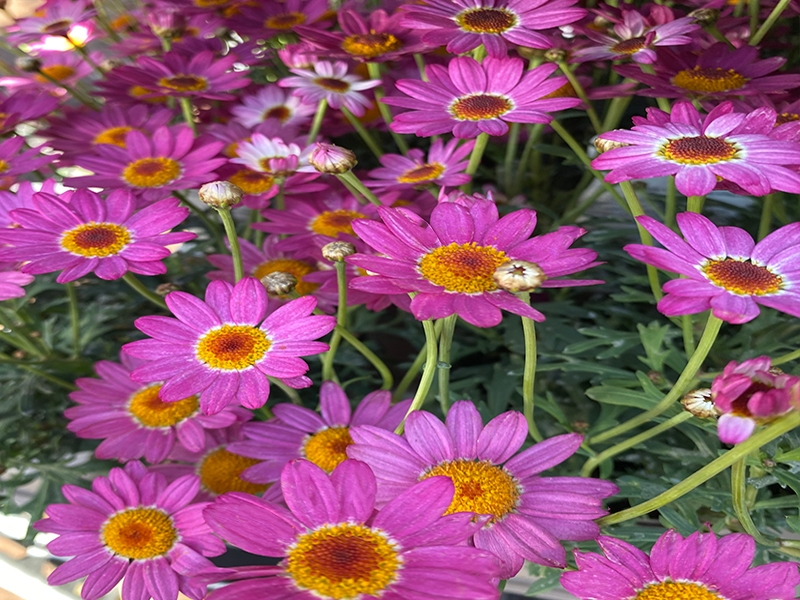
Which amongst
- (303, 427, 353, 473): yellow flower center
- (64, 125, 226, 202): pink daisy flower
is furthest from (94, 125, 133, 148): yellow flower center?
(303, 427, 353, 473): yellow flower center

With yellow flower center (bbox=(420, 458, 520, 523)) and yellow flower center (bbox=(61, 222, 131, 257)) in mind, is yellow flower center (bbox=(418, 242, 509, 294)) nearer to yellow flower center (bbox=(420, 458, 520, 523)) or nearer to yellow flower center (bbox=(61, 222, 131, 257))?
yellow flower center (bbox=(420, 458, 520, 523))

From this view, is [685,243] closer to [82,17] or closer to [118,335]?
[118,335]

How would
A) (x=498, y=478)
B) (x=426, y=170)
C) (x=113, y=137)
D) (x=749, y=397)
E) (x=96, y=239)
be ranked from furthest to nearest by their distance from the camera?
(x=113, y=137) → (x=426, y=170) → (x=96, y=239) → (x=498, y=478) → (x=749, y=397)

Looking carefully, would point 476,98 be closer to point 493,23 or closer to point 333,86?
point 493,23

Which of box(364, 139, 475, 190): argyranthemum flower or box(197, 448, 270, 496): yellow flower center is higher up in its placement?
box(364, 139, 475, 190): argyranthemum flower

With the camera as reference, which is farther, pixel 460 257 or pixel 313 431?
pixel 313 431

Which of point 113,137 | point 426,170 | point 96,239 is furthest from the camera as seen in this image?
point 113,137

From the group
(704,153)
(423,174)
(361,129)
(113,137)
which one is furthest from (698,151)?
(113,137)
